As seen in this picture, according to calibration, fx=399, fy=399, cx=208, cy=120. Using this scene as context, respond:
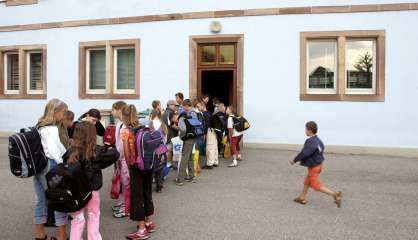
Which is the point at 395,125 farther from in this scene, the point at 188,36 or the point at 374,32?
the point at 188,36

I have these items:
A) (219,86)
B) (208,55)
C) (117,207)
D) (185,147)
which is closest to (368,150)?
(208,55)

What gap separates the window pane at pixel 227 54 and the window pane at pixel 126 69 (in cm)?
319

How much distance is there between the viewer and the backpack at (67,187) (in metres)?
3.92

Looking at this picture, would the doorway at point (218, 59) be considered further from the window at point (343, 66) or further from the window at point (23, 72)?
the window at point (23, 72)

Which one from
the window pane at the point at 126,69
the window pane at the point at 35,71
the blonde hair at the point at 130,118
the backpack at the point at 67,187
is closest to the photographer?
the backpack at the point at 67,187

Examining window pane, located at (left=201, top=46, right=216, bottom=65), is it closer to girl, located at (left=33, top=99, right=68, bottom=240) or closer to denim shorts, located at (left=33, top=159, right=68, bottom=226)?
girl, located at (left=33, top=99, right=68, bottom=240)

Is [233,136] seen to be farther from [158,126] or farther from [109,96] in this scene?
[109,96]

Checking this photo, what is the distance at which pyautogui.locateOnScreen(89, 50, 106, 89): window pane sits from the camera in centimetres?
1418

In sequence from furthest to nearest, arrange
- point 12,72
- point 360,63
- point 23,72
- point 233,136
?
1. point 12,72
2. point 23,72
3. point 360,63
4. point 233,136

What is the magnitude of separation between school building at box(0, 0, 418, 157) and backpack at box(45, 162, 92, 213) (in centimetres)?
834

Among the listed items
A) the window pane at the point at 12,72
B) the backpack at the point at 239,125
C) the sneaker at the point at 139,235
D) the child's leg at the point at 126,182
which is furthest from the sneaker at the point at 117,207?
the window pane at the point at 12,72

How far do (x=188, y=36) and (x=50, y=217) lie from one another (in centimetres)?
845

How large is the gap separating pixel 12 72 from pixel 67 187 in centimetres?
1353

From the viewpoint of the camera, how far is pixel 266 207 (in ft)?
20.2
